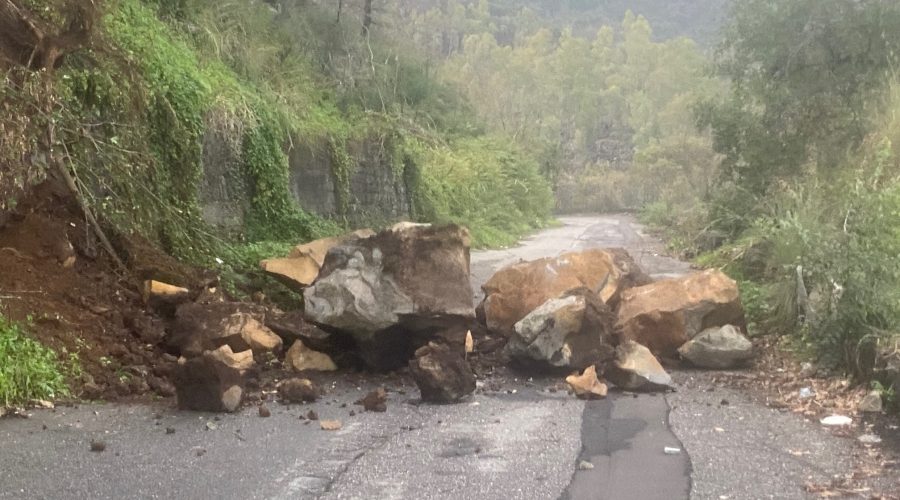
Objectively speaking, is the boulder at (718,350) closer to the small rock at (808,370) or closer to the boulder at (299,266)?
the small rock at (808,370)

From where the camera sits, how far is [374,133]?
58.5ft

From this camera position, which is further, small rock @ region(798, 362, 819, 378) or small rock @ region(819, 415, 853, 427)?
small rock @ region(798, 362, 819, 378)

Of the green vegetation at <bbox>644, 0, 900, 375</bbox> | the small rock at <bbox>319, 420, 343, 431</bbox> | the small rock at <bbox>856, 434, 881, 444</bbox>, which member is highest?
the green vegetation at <bbox>644, 0, 900, 375</bbox>

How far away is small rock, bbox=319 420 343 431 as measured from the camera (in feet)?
19.6

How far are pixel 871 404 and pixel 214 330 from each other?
17.0ft

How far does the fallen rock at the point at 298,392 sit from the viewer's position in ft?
22.0

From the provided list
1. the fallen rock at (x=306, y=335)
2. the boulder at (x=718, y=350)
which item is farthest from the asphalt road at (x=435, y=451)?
the boulder at (x=718, y=350)

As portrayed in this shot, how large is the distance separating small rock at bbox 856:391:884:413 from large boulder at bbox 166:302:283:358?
4.82 metres

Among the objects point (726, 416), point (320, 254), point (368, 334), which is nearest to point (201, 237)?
point (320, 254)

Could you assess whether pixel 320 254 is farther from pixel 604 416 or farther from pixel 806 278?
pixel 806 278

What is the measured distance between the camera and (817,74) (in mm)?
16531

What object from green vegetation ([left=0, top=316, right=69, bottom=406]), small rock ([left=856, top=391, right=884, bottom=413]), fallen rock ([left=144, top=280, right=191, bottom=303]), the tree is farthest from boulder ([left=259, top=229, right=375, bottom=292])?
the tree

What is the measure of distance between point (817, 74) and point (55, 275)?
14185 millimetres

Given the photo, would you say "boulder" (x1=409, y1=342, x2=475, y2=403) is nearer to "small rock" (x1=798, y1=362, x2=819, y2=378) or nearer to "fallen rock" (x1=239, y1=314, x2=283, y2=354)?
"fallen rock" (x1=239, y1=314, x2=283, y2=354)
